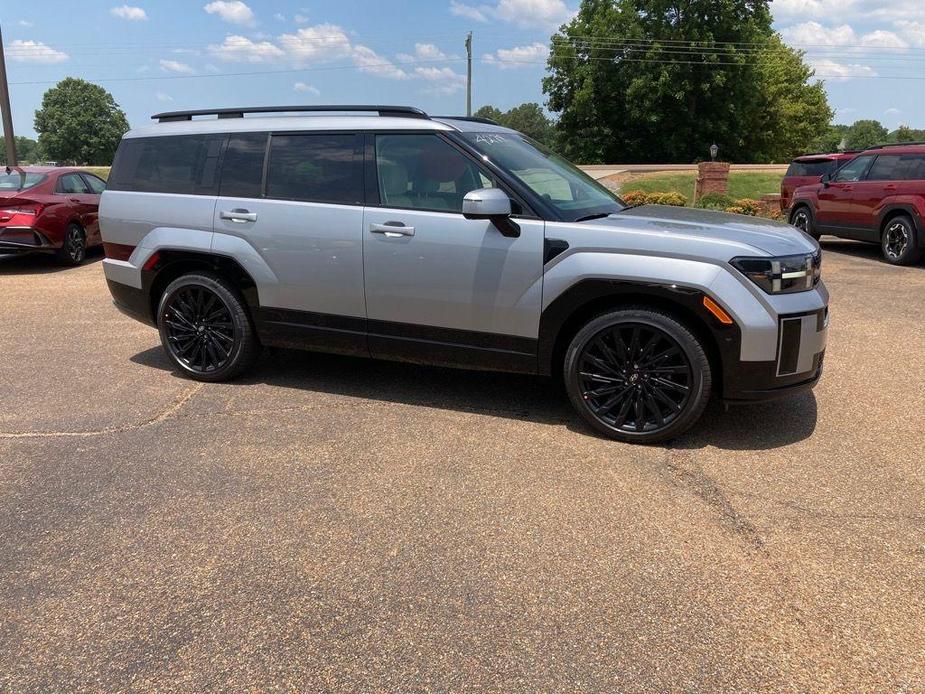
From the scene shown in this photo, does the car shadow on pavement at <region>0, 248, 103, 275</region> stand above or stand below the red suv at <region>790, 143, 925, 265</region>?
below

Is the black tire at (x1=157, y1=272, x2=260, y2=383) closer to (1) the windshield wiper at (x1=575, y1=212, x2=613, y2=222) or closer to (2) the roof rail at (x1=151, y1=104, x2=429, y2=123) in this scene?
(2) the roof rail at (x1=151, y1=104, x2=429, y2=123)

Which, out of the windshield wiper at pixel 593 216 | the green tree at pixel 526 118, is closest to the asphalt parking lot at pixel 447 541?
the windshield wiper at pixel 593 216

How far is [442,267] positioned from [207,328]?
2.00 metres

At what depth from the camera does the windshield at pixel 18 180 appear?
1035cm

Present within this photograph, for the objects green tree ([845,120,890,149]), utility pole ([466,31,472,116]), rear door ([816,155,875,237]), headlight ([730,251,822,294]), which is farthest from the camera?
green tree ([845,120,890,149])

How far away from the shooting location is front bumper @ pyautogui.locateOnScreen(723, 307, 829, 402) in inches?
152

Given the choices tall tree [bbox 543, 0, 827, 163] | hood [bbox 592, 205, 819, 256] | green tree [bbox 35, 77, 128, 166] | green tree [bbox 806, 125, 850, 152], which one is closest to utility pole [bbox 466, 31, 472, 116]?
tall tree [bbox 543, 0, 827, 163]

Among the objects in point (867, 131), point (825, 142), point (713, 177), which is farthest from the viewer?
point (867, 131)

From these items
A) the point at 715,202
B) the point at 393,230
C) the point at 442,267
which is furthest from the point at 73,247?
the point at 715,202

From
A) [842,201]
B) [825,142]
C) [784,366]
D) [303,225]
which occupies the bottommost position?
[784,366]

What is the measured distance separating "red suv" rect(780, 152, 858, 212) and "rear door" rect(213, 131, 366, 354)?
12.5m

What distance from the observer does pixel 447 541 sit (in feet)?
10.3

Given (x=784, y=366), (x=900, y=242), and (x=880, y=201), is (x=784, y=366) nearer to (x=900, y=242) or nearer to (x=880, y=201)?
(x=900, y=242)

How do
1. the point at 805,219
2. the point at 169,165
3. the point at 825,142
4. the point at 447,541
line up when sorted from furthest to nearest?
the point at 825,142
the point at 805,219
the point at 169,165
the point at 447,541
